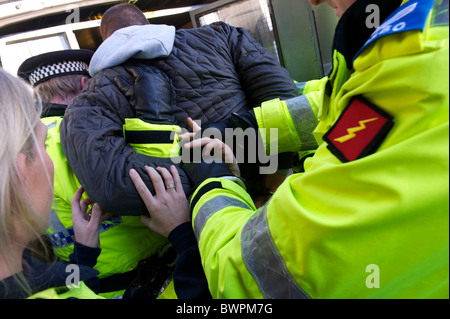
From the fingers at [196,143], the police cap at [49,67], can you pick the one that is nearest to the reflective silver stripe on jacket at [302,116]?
the fingers at [196,143]

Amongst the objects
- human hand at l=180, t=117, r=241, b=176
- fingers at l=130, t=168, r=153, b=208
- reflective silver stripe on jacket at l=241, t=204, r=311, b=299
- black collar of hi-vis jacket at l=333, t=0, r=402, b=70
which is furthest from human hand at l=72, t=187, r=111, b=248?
black collar of hi-vis jacket at l=333, t=0, r=402, b=70

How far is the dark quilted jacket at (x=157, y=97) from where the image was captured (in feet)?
3.51

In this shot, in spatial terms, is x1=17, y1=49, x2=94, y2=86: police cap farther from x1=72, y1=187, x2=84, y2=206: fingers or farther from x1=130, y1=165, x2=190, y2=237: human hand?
x1=130, y1=165, x2=190, y2=237: human hand

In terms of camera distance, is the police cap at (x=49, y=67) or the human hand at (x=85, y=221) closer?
the human hand at (x=85, y=221)

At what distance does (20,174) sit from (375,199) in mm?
729

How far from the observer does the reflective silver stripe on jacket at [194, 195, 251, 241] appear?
2.80 feet

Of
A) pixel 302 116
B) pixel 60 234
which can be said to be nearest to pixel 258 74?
pixel 302 116

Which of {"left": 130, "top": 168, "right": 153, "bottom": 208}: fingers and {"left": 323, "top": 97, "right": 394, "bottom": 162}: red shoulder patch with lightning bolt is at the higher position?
{"left": 323, "top": 97, "right": 394, "bottom": 162}: red shoulder patch with lightning bolt

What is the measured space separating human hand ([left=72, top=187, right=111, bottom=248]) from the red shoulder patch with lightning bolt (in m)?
0.85

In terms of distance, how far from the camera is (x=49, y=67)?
5.52 feet

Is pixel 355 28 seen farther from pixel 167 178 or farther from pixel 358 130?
pixel 167 178

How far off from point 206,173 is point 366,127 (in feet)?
2.08

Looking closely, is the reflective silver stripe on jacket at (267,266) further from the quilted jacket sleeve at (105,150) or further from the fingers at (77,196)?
the fingers at (77,196)

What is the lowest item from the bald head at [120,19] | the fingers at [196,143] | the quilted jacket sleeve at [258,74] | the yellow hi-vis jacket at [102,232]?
the yellow hi-vis jacket at [102,232]
